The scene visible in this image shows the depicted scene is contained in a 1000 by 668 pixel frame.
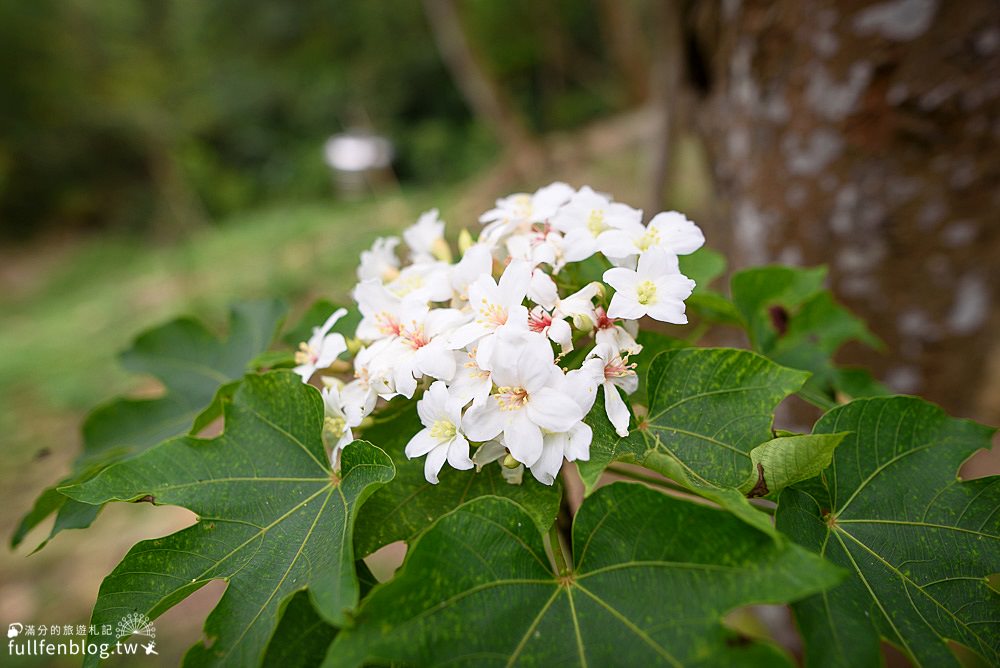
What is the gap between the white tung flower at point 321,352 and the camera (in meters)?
0.88

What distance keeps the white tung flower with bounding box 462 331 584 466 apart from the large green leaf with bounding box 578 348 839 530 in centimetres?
7

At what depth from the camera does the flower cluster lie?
675 mm

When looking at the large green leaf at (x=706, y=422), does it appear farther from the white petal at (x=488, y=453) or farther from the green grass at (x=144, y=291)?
the green grass at (x=144, y=291)

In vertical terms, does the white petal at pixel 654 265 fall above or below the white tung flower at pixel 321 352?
above

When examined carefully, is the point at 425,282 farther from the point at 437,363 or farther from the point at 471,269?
the point at 437,363

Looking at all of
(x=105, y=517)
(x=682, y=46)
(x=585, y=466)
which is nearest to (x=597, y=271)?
(x=585, y=466)

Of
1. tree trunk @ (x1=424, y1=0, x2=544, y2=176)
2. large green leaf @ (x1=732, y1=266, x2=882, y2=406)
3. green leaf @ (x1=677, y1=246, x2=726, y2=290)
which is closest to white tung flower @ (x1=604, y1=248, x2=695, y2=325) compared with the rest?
green leaf @ (x1=677, y1=246, x2=726, y2=290)

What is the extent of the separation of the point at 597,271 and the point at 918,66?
4.29ft

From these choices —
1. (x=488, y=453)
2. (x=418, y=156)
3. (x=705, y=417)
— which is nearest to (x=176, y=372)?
(x=488, y=453)

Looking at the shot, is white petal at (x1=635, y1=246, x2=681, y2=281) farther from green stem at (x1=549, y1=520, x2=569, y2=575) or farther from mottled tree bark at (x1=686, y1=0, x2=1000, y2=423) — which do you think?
mottled tree bark at (x1=686, y1=0, x2=1000, y2=423)

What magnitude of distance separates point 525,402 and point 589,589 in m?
0.23

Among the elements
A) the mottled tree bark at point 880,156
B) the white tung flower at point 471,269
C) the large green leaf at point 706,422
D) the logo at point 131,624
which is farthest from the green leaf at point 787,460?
the mottled tree bark at point 880,156

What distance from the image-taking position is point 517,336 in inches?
Result: 26.6

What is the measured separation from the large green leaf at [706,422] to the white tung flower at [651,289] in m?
0.08
